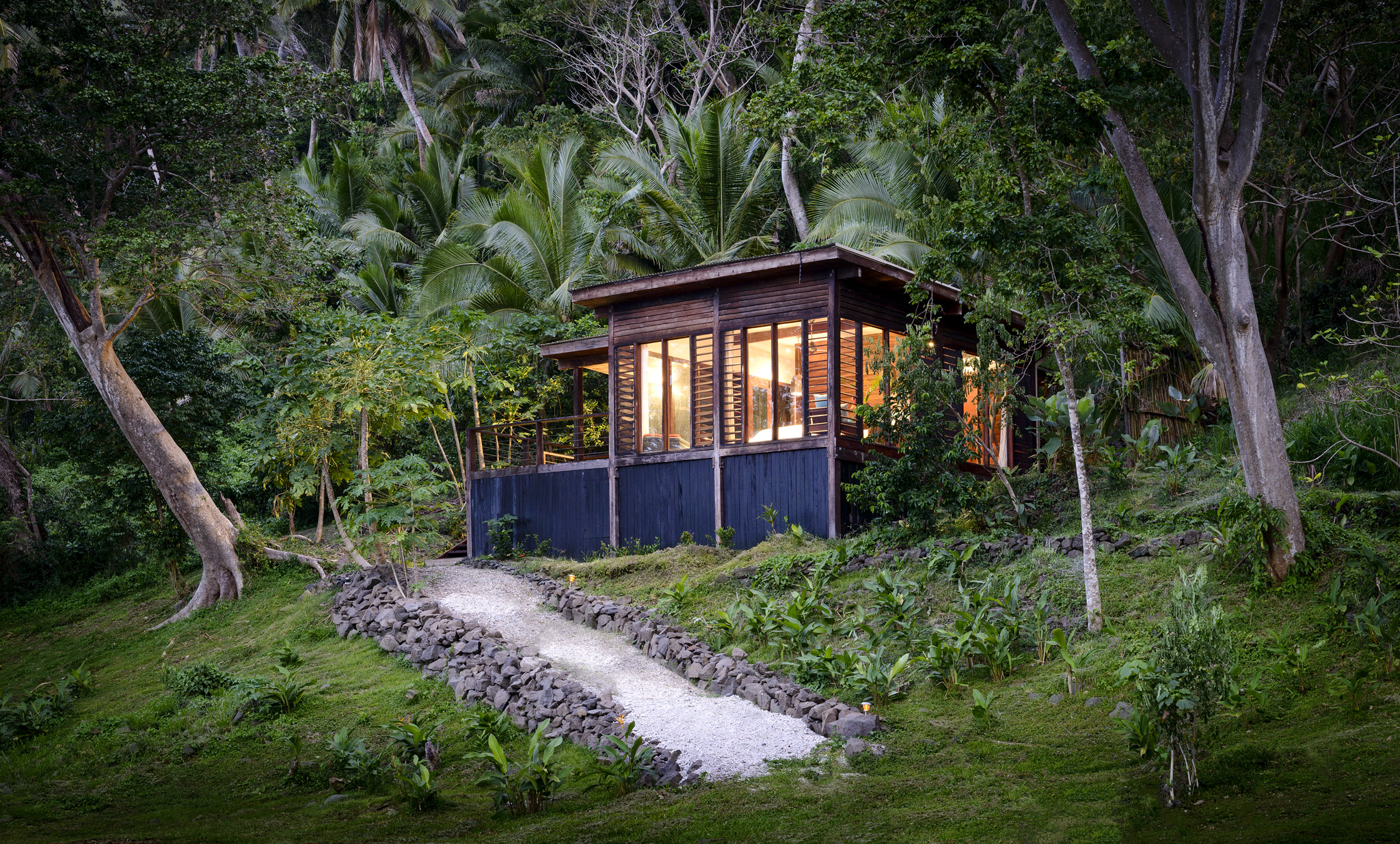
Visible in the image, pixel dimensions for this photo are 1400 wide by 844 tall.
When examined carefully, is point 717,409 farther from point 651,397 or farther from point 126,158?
point 126,158

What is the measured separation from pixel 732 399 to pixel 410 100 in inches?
817

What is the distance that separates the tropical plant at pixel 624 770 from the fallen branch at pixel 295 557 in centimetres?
942

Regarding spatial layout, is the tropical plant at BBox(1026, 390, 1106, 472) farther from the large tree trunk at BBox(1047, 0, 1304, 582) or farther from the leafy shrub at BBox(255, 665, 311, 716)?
the leafy shrub at BBox(255, 665, 311, 716)

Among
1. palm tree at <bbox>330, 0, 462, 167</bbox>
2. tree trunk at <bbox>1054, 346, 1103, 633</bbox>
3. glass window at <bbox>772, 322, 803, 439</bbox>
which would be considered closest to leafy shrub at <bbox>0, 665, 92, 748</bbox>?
glass window at <bbox>772, 322, 803, 439</bbox>

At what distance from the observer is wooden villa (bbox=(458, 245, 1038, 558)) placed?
15.5 m

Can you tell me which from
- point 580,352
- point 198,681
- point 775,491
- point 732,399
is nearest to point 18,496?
point 580,352

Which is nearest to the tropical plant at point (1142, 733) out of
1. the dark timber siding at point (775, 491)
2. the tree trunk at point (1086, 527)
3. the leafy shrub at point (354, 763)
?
the tree trunk at point (1086, 527)

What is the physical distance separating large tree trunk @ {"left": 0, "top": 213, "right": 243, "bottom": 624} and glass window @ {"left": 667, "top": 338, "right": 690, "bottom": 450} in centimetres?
756

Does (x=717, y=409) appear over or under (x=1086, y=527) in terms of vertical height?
over

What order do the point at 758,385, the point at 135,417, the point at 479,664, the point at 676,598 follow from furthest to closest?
the point at 135,417, the point at 758,385, the point at 676,598, the point at 479,664

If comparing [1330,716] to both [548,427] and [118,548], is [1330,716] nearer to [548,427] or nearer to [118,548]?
[548,427]

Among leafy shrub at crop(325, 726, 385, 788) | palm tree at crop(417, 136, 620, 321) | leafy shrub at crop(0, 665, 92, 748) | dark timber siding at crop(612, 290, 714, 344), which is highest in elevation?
palm tree at crop(417, 136, 620, 321)

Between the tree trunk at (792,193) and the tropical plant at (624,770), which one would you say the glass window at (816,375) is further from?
the tree trunk at (792,193)

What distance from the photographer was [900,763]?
27.9ft
